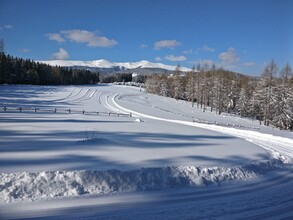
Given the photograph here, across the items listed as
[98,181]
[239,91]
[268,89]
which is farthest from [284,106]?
[98,181]

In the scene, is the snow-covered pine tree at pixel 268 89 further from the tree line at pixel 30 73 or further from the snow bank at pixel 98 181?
the tree line at pixel 30 73

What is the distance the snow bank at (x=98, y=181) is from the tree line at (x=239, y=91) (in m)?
45.0

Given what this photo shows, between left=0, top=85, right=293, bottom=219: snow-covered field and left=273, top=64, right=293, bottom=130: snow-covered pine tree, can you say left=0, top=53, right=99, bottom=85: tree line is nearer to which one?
left=273, top=64, right=293, bottom=130: snow-covered pine tree

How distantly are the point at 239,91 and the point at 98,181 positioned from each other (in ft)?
256

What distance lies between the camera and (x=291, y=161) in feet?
61.3

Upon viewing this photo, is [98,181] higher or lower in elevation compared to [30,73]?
lower

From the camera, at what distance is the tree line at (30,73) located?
95750 mm

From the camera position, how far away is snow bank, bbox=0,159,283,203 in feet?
32.6

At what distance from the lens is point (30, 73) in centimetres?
10956

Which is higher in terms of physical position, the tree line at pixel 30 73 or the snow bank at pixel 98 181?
the tree line at pixel 30 73

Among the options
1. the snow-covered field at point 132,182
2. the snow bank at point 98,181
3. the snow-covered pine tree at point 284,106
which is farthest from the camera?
the snow-covered pine tree at point 284,106

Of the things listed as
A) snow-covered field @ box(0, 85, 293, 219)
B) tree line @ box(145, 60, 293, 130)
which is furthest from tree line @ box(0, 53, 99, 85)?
snow-covered field @ box(0, 85, 293, 219)

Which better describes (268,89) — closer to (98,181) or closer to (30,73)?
(98,181)

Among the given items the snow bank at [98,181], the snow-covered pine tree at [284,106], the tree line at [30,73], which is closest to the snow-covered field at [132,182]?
the snow bank at [98,181]
